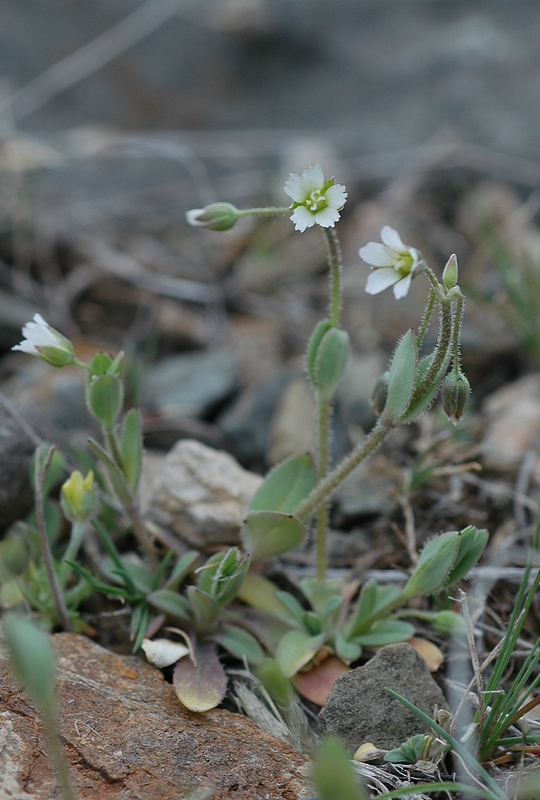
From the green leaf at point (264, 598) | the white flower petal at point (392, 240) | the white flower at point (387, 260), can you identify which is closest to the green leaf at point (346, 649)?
the green leaf at point (264, 598)

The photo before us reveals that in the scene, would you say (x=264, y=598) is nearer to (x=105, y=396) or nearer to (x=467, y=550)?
(x=467, y=550)

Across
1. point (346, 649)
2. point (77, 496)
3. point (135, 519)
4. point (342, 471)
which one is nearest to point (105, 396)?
point (77, 496)

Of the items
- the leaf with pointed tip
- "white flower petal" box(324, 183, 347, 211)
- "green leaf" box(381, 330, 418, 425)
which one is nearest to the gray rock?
the leaf with pointed tip

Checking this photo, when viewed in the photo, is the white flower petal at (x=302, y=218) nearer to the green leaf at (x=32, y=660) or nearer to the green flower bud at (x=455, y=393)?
the green flower bud at (x=455, y=393)

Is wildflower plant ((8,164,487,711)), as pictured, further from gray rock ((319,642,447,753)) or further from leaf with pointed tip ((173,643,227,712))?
gray rock ((319,642,447,753))

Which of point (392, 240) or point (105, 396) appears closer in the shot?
point (392, 240)

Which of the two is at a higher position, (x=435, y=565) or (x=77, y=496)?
(x=77, y=496)
